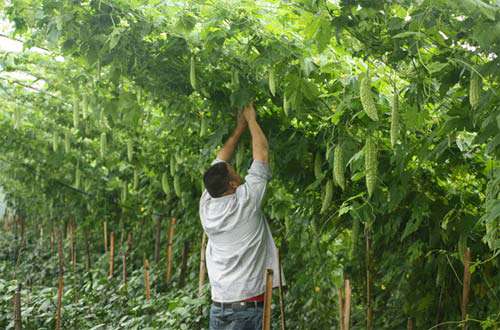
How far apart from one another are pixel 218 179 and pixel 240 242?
0.42m

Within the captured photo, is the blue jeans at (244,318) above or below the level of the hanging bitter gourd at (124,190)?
below

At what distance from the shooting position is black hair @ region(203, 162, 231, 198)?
4.36 m

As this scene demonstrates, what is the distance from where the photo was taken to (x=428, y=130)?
4098 millimetres

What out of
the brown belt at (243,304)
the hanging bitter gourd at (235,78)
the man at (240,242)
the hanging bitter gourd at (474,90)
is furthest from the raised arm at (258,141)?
the hanging bitter gourd at (474,90)

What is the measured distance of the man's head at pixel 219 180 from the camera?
172 inches

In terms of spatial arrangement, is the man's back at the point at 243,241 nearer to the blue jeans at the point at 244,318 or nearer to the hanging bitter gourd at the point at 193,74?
the blue jeans at the point at 244,318

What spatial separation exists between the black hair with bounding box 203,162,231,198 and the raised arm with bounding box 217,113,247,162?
1.22ft

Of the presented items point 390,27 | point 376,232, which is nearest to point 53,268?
point 376,232

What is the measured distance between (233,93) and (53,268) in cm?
786

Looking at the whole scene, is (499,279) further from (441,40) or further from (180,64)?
(180,64)

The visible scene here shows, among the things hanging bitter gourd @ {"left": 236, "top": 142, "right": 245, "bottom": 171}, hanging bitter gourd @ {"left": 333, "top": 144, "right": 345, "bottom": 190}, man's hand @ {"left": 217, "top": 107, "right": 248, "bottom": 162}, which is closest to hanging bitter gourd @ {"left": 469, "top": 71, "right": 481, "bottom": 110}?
hanging bitter gourd @ {"left": 333, "top": 144, "right": 345, "bottom": 190}

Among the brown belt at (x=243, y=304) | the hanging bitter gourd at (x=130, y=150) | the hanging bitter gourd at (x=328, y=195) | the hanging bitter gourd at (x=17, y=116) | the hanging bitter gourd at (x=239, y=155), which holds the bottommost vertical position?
the brown belt at (x=243, y=304)

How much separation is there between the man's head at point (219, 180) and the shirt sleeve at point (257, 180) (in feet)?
0.48

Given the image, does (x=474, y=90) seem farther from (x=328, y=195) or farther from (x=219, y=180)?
(x=219, y=180)
